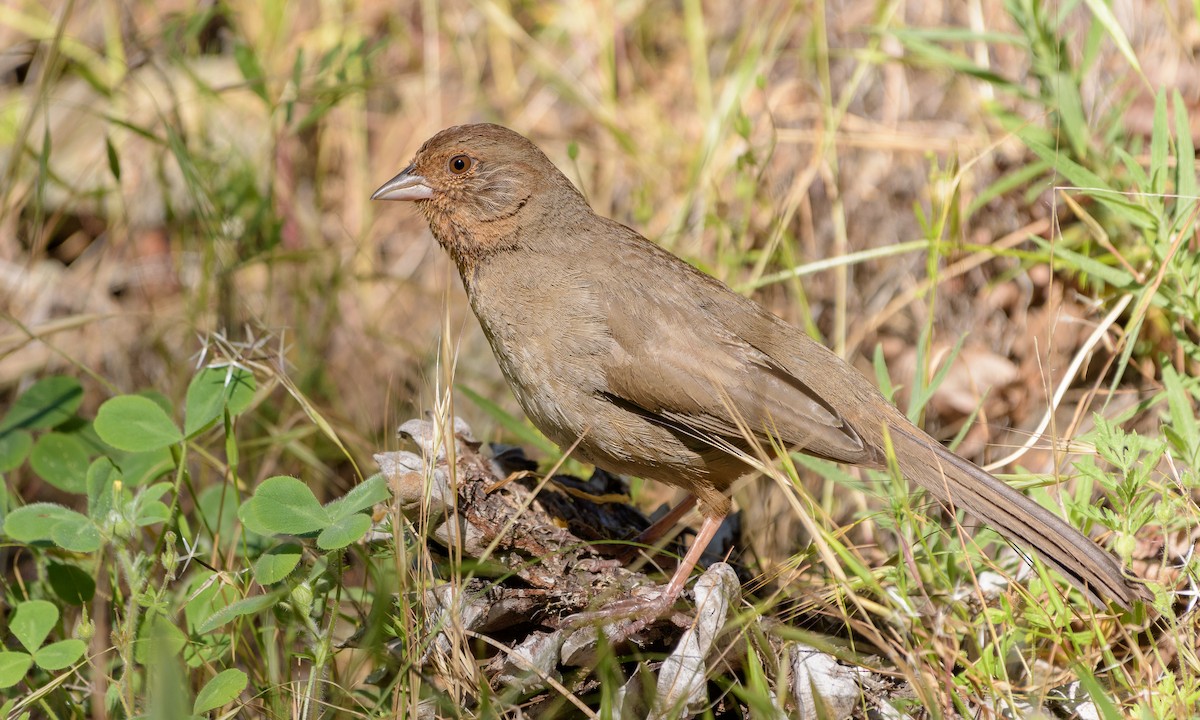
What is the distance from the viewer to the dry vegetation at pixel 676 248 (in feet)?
10.1

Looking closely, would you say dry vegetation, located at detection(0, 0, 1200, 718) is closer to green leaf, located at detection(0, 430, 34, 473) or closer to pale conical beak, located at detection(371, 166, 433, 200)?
green leaf, located at detection(0, 430, 34, 473)

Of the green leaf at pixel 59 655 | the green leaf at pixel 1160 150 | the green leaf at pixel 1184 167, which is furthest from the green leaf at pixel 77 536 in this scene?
the green leaf at pixel 1184 167

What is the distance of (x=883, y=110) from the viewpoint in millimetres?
5285

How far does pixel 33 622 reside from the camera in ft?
10.1

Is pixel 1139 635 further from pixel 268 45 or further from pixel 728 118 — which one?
pixel 268 45

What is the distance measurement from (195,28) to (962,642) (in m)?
4.11

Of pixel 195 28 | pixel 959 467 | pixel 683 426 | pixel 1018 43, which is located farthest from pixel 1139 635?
pixel 195 28

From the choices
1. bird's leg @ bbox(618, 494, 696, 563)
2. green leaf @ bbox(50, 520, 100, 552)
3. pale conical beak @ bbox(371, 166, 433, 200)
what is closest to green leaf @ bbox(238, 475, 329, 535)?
green leaf @ bbox(50, 520, 100, 552)

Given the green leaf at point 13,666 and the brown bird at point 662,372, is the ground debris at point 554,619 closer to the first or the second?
the brown bird at point 662,372

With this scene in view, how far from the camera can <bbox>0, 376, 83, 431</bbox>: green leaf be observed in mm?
4000

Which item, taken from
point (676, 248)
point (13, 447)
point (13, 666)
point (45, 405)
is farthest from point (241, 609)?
point (676, 248)

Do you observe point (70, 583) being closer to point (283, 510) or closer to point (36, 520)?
point (36, 520)

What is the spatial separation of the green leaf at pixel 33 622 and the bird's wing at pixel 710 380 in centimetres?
173

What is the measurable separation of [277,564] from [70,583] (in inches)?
36.7
